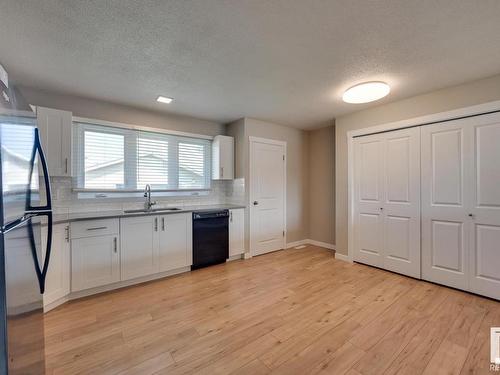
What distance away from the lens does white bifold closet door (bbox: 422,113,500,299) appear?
8.13ft

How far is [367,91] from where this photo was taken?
256 cm

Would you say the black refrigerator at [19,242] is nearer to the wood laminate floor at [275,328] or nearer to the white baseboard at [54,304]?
the wood laminate floor at [275,328]

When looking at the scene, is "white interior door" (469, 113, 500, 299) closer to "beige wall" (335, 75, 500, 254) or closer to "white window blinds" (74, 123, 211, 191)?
"beige wall" (335, 75, 500, 254)

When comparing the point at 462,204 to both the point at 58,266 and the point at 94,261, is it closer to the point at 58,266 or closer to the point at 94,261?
the point at 94,261

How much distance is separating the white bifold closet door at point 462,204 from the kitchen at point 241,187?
0.02 m

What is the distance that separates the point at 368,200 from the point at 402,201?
47cm

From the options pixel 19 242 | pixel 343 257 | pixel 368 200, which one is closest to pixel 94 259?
pixel 19 242

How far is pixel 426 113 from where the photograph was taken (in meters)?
2.92

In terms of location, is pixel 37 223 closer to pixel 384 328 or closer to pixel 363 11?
pixel 363 11

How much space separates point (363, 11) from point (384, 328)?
2581 mm

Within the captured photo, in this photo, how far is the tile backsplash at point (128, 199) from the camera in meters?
2.89

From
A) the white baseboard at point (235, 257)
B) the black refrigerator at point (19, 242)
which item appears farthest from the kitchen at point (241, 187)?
the white baseboard at point (235, 257)

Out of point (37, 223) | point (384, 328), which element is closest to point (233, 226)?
point (384, 328)

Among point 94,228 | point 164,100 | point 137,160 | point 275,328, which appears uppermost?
point 164,100
